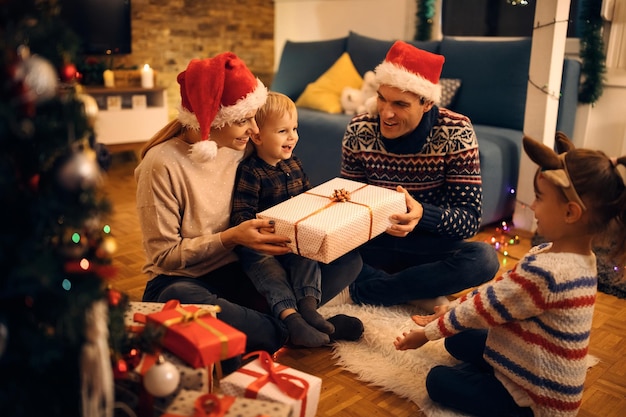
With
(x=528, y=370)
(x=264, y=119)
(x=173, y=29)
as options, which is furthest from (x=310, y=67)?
(x=528, y=370)

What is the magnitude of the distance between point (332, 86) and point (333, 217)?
256 centimetres

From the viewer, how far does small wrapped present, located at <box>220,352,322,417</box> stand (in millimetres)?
1258

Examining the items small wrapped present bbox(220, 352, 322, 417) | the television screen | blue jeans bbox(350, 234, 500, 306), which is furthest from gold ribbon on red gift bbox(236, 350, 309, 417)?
the television screen

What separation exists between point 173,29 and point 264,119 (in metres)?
3.45

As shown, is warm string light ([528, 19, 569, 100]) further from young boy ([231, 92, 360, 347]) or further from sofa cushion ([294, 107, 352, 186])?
young boy ([231, 92, 360, 347])

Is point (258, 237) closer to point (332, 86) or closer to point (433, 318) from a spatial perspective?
point (433, 318)

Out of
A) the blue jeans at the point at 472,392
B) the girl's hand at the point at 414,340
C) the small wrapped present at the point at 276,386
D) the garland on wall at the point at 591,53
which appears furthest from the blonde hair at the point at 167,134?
the garland on wall at the point at 591,53

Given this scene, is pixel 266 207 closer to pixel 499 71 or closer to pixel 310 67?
pixel 499 71

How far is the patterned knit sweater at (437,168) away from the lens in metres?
1.99

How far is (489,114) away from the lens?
136 inches

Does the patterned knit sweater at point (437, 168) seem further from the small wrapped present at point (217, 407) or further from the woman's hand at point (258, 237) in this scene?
the small wrapped present at point (217, 407)

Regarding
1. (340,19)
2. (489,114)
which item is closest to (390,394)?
(489,114)

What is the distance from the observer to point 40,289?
0.86 m

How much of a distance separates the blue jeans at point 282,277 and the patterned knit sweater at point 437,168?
42cm
